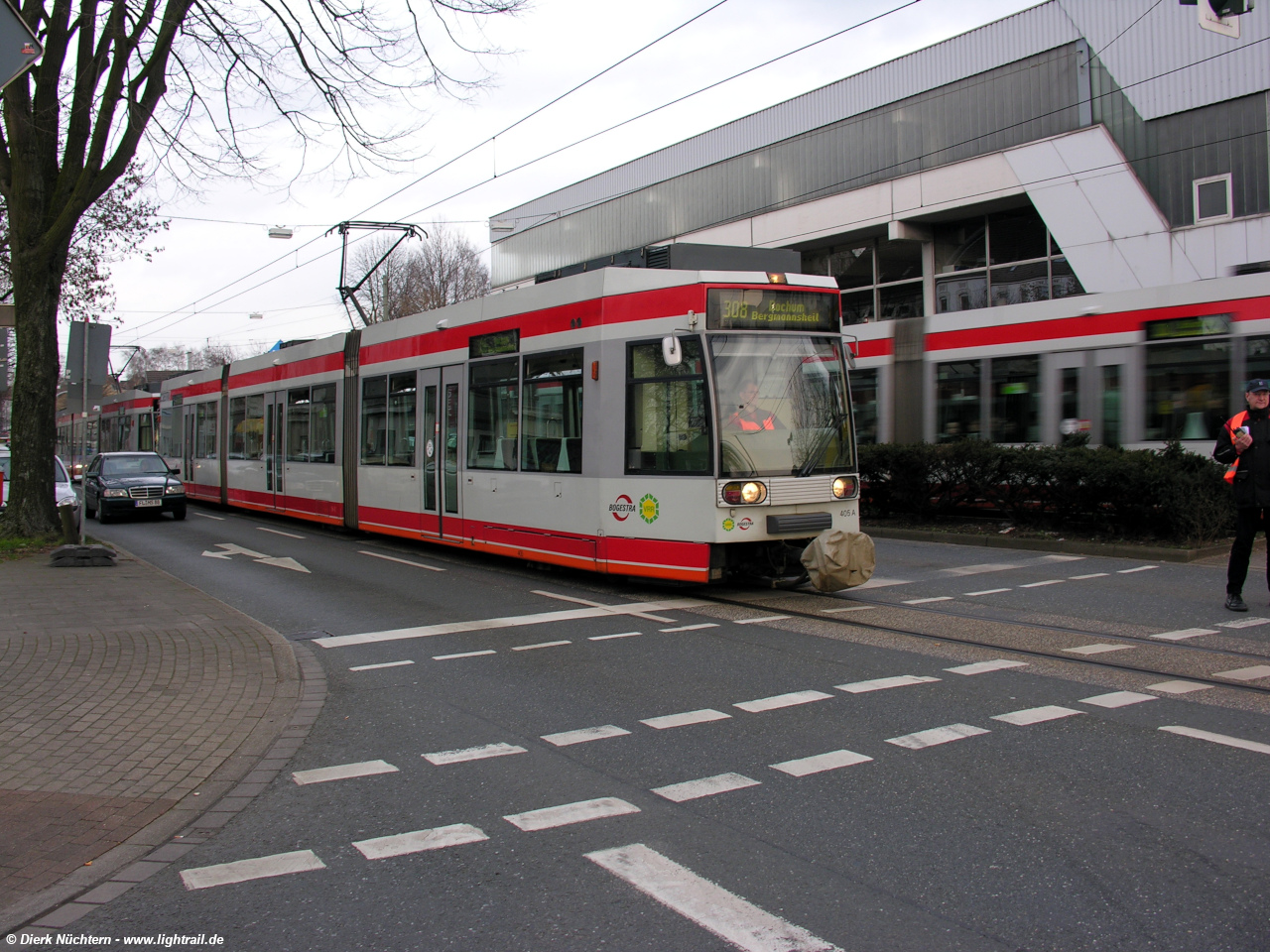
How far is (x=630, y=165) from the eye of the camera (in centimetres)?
4172

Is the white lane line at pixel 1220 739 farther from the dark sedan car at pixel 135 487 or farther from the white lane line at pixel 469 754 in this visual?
the dark sedan car at pixel 135 487

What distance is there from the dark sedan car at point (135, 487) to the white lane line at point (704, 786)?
19.2 m

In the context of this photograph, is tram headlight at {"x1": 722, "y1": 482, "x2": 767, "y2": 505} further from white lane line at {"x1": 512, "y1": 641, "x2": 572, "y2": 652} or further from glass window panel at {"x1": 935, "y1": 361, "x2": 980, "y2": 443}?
glass window panel at {"x1": 935, "y1": 361, "x2": 980, "y2": 443}

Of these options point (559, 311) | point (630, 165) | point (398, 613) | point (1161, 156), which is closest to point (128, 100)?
point (559, 311)

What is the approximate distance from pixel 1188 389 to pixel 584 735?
12646 millimetres

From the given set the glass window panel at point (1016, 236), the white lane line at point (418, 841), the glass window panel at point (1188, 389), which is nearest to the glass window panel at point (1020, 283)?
the glass window panel at point (1016, 236)

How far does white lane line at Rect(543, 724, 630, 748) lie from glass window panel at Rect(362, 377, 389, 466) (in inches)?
393

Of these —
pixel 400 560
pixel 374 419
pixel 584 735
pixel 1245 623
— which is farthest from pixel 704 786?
pixel 374 419

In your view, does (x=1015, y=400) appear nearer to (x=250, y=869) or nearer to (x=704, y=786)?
(x=704, y=786)

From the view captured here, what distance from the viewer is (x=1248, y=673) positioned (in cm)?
652

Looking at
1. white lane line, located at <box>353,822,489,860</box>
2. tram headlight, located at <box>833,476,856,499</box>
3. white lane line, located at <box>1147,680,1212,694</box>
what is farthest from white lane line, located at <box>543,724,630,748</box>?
tram headlight, located at <box>833,476,856,499</box>

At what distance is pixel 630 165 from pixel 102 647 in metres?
37.1

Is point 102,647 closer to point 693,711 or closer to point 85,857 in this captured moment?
point 85,857

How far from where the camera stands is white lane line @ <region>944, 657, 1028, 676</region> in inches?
261
